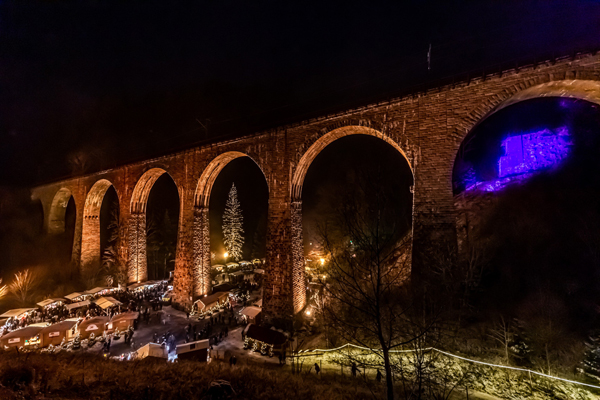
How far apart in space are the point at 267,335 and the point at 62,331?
11913 mm

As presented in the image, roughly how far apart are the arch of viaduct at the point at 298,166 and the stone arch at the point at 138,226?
0.09 meters

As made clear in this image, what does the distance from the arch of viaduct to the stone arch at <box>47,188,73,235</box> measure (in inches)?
349

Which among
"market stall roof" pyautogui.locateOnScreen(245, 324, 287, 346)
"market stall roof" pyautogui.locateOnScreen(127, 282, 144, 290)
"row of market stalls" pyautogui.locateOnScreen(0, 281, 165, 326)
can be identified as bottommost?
"market stall roof" pyautogui.locateOnScreen(245, 324, 287, 346)

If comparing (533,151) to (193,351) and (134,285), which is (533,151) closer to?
(193,351)

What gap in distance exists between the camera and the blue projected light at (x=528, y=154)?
16.1m

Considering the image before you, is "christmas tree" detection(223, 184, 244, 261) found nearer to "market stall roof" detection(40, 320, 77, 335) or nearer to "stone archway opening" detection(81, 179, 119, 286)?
"stone archway opening" detection(81, 179, 119, 286)

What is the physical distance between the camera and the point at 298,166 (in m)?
12.2

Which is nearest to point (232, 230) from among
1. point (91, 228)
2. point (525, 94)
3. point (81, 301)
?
point (91, 228)

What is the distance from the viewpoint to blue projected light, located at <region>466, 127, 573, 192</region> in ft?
52.8

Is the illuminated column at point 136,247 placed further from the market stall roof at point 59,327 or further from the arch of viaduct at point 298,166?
the market stall roof at point 59,327

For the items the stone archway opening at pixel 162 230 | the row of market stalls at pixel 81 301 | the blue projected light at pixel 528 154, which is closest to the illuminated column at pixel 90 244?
the row of market stalls at pixel 81 301

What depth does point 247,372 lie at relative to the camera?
705cm

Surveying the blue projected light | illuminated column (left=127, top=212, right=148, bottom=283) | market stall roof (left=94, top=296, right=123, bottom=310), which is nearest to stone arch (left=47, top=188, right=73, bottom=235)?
illuminated column (left=127, top=212, right=148, bottom=283)

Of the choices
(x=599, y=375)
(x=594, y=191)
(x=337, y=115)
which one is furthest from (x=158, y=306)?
(x=594, y=191)
